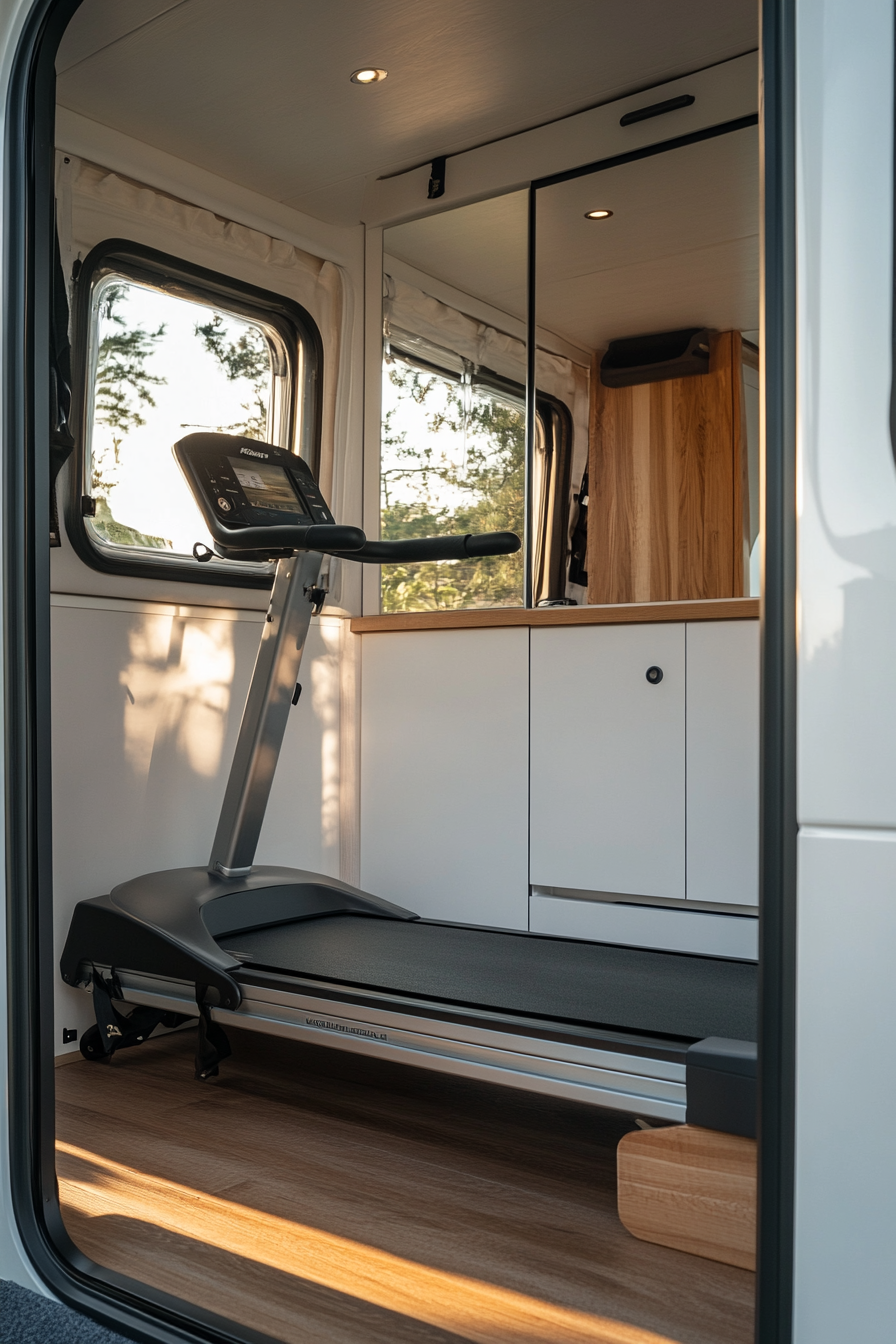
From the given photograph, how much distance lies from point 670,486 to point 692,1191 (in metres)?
2.12

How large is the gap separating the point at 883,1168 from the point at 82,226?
9.80 feet

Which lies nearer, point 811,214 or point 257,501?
point 811,214

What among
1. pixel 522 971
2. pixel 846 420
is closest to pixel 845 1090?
pixel 846 420

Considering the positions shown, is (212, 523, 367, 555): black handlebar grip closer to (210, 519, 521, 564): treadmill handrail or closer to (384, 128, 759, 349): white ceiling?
(210, 519, 521, 564): treadmill handrail

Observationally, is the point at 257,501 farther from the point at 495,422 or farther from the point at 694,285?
the point at 694,285

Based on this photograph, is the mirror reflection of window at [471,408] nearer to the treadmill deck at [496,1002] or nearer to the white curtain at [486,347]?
the white curtain at [486,347]

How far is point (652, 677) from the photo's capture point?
113 inches

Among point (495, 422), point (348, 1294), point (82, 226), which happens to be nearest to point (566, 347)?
point (495, 422)

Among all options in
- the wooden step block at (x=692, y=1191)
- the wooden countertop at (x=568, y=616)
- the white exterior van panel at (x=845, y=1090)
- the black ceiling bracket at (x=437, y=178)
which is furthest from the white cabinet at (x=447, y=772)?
the white exterior van panel at (x=845, y=1090)

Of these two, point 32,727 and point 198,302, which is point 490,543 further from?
point 198,302

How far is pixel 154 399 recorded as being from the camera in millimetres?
3178

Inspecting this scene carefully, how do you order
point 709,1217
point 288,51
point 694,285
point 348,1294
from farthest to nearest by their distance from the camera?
point 694,285 → point 288,51 → point 709,1217 → point 348,1294

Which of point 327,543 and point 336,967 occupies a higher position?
point 327,543

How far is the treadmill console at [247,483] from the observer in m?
2.84
